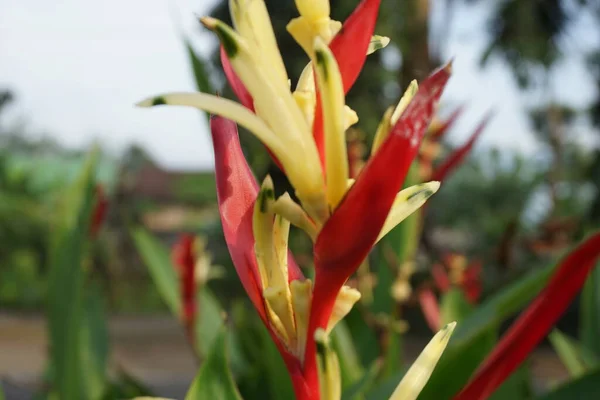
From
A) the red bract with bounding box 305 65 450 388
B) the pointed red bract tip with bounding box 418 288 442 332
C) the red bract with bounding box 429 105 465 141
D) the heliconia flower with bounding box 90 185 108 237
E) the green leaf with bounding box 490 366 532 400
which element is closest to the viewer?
the red bract with bounding box 305 65 450 388

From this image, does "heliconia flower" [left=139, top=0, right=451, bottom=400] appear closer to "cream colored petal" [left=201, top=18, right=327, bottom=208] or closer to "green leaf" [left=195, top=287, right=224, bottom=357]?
"cream colored petal" [left=201, top=18, right=327, bottom=208]

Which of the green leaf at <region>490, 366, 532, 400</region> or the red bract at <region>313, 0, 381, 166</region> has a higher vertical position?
the red bract at <region>313, 0, 381, 166</region>

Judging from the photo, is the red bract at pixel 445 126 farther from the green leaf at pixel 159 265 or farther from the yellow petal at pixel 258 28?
the yellow petal at pixel 258 28

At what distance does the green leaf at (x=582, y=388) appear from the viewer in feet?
1.65

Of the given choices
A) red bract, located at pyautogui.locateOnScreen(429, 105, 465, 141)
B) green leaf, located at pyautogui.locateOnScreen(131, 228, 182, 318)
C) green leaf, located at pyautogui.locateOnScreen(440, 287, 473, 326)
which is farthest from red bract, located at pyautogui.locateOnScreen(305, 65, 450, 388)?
green leaf, located at pyautogui.locateOnScreen(131, 228, 182, 318)

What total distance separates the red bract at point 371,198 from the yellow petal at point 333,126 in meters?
0.01

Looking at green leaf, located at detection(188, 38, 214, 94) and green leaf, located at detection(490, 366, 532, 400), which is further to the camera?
green leaf, located at detection(490, 366, 532, 400)

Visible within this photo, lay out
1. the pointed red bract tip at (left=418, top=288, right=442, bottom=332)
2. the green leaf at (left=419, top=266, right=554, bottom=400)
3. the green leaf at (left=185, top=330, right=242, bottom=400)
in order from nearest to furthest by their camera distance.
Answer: the green leaf at (left=185, top=330, right=242, bottom=400)
the green leaf at (left=419, top=266, right=554, bottom=400)
the pointed red bract tip at (left=418, top=288, right=442, bottom=332)

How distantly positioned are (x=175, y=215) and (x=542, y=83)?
265 inches

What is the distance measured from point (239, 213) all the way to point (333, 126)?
2.5 inches

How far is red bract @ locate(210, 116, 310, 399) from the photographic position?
→ 0.27 meters

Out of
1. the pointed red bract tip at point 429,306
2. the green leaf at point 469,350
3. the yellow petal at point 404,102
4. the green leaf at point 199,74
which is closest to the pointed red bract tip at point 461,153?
the green leaf at point 469,350

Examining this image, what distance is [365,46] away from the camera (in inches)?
10.4

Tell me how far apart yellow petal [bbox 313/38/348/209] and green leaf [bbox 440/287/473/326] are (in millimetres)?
805
